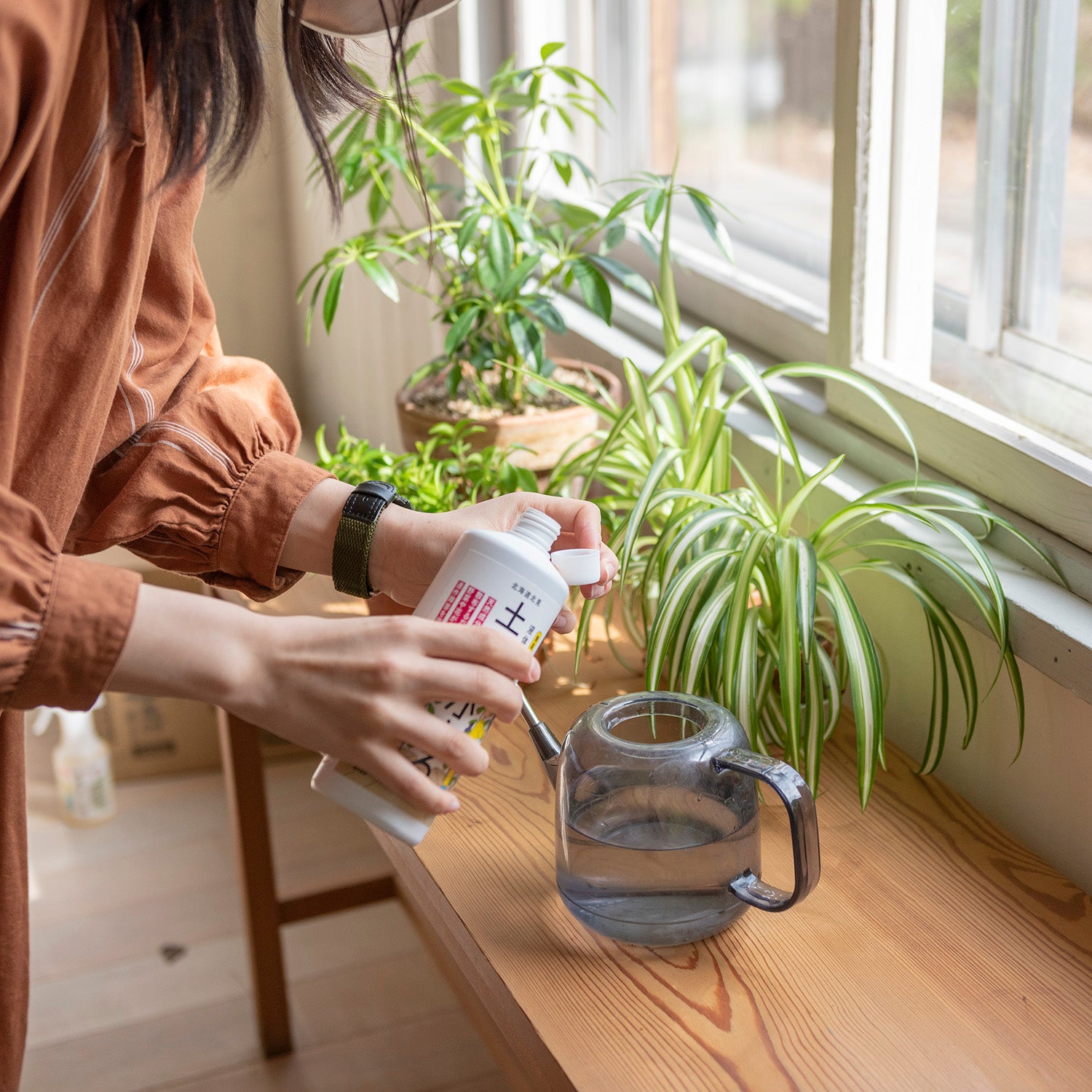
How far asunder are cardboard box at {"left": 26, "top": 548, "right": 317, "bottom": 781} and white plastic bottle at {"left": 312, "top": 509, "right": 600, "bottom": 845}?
1.65 m

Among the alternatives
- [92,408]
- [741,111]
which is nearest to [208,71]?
[92,408]

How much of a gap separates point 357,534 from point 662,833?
29 centimetres

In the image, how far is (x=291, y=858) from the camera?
82.8 inches

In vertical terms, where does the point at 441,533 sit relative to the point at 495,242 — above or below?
below

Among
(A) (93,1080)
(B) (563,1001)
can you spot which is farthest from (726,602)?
(A) (93,1080)

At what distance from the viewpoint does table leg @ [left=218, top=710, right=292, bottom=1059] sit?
Answer: 1.58 m

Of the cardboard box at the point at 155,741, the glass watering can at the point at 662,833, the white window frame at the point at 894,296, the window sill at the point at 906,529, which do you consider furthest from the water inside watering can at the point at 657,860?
the cardboard box at the point at 155,741

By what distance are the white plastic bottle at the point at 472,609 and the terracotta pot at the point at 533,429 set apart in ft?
2.06

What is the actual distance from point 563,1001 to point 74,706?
352mm

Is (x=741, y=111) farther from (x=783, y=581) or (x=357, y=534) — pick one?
(x=357, y=534)

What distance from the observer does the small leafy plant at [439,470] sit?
1.16 meters

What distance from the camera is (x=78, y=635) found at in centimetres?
55

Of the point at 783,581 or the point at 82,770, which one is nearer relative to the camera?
the point at 783,581

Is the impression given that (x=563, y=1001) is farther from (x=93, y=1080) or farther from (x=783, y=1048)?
(x=93, y=1080)
